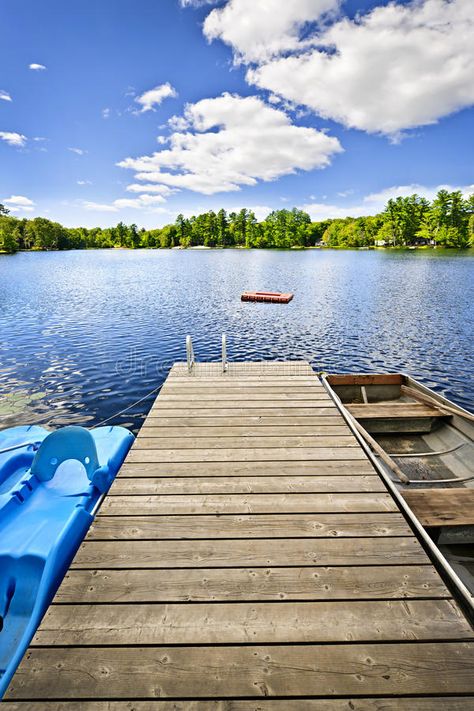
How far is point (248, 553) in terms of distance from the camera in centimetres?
272

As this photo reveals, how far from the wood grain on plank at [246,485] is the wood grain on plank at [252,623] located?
121cm

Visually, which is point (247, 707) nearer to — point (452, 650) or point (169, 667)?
point (169, 667)

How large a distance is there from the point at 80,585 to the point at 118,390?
31.0ft

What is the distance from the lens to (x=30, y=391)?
36.7 ft

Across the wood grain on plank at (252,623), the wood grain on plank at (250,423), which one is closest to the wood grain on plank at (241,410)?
the wood grain on plank at (250,423)

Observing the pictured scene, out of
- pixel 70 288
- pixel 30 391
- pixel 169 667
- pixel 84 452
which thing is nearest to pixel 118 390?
pixel 30 391

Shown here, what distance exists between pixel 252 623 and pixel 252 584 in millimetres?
284

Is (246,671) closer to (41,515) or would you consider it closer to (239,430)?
(239,430)

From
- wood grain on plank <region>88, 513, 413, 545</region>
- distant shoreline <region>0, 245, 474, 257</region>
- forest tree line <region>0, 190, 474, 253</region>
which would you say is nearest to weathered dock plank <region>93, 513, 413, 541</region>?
wood grain on plank <region>88, 513, 413, 545</region>

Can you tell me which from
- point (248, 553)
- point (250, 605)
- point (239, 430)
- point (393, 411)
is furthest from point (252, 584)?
point (393, 411)

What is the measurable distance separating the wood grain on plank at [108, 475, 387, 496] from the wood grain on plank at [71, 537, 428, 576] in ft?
2.16

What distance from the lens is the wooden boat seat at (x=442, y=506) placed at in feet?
12.4

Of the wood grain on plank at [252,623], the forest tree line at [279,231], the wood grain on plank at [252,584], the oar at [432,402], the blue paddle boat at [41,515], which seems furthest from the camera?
the forest tree line at [279,231]

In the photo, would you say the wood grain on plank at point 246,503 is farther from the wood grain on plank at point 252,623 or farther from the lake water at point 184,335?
the lake water at point 184,335
